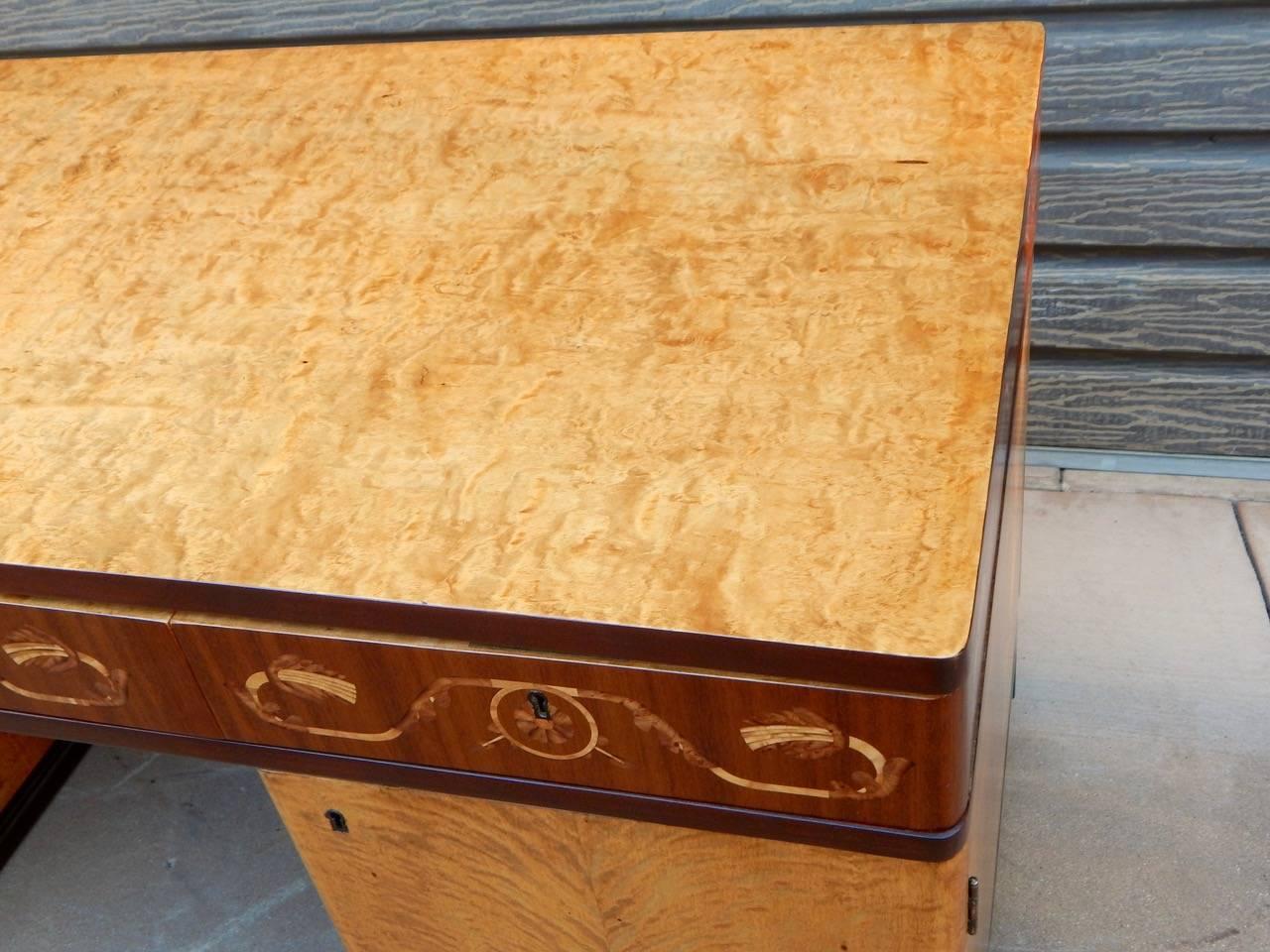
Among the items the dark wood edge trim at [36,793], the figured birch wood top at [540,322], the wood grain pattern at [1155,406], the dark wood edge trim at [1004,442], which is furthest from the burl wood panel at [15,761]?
the wood grain pattern at [1155,406]

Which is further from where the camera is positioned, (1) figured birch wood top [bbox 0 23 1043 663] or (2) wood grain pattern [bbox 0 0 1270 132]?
(2) wood grain pattern [bbox 0 0 1270 132]

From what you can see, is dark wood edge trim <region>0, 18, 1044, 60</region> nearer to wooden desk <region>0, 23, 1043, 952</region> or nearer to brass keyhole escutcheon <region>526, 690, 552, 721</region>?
wooden desk <region>0, 23, 1043, 952</region>

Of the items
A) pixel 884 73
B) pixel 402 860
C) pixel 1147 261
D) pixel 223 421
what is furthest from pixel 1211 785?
pixel 223 421

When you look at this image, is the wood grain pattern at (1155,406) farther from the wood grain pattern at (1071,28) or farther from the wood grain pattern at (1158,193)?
the wood grain pattern at (1071,28)

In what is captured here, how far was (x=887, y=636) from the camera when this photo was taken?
0.69m

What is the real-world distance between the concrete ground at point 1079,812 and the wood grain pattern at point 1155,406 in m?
0.19

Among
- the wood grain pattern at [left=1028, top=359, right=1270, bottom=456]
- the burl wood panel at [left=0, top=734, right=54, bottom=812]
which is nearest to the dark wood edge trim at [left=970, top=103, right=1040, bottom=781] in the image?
the wood grain pattern at [left=1028, top=359, right=1270, bottom=456]

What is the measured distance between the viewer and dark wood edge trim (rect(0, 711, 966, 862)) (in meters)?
0.79

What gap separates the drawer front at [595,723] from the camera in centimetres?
73

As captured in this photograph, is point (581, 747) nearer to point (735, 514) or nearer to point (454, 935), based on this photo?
point (735, 514)

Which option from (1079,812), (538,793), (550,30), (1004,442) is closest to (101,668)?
(538,793)

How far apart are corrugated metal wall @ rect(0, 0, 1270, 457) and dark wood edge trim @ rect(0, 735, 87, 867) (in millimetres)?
1134

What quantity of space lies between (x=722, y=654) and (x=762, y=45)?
0.87m

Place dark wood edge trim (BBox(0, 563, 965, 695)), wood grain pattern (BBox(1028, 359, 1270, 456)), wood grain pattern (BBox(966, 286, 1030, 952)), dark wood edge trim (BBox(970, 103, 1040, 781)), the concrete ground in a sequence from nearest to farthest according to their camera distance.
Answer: dark wood edge trim (BBox(0, 563, 965, 695)) < dark wood edge trim (BBox(970, 103, 1040, 781)) < wood grain pattern (BBox(966, 286, 1030, 952)) < the concrete ground < wood grain pattern (BBox(1028, 359, 1270, 456))
